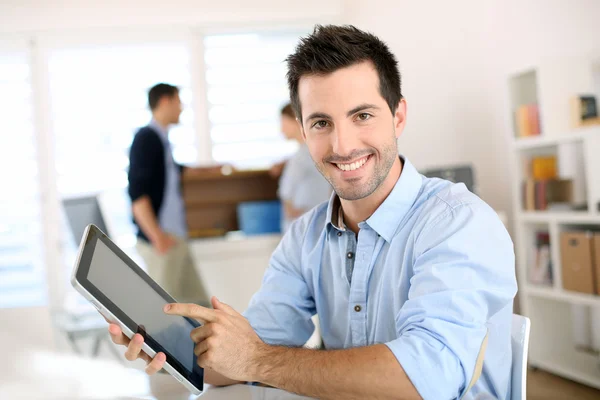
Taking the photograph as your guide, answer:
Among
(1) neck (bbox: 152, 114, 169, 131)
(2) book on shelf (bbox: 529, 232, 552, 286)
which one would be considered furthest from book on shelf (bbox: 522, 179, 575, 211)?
(1) neck (bbox: 152, 114, 169, 131)

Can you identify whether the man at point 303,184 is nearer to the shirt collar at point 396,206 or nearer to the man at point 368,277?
the man at point 368,277

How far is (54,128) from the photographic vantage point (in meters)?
5.27

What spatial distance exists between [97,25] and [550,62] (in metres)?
3.49

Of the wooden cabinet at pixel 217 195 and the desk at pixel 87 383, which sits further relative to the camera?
the wooden cabinet at pixel 217 195

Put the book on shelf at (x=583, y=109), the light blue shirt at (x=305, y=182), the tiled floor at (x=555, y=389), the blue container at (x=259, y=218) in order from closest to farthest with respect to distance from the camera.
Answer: the tiled floor at (x=555, y=389) → the book on shelf at (x=583, y=109) → the light blue shirt at (x=305, y=182) → the blue container at (x=259, y=218)

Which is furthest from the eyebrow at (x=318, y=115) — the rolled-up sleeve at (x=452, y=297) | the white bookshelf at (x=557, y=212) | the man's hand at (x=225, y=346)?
the white bookshelf at (x=557, y=212)

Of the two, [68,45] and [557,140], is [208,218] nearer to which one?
[68,45]

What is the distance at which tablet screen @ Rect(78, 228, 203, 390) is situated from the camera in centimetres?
100

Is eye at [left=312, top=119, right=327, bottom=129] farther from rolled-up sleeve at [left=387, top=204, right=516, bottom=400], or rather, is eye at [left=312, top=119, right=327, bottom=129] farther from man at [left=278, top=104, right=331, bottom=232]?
man at [left=278, top=104, right=331, bottom=232]

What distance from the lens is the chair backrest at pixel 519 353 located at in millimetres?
1198

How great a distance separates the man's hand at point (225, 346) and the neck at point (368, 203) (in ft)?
1.40

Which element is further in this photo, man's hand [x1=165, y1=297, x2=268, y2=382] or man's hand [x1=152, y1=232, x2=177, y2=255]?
man's hand [x1=152, y1=232, x2=177, y2=255]

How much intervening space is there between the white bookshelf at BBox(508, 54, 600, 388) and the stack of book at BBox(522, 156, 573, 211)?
0.05 meters

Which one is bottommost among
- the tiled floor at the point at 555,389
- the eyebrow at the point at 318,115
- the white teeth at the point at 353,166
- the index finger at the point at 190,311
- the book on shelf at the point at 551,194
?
the tiled floor at the point at 555,389
